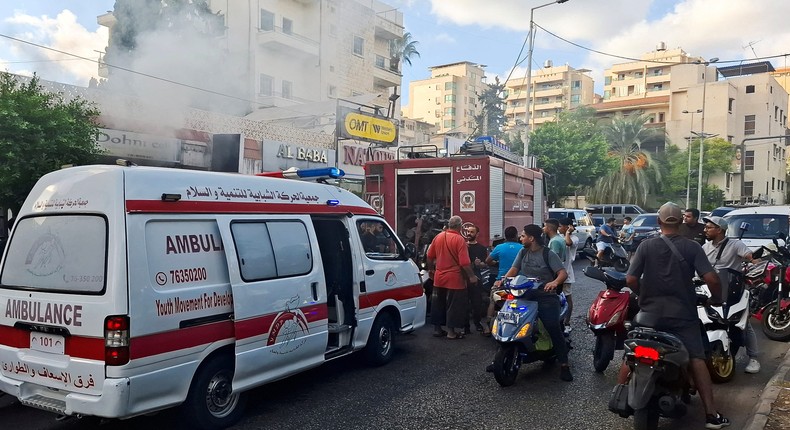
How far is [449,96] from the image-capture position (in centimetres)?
7912

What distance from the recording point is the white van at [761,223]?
1064 cm

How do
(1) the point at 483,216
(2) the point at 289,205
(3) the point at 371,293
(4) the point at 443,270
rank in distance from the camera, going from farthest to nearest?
1. (1) the point at 483,216
2. (4) the point at 443,270
3. (3) the point at 371,293
4. (2) the point at 289,205

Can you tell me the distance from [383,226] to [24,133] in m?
5.41

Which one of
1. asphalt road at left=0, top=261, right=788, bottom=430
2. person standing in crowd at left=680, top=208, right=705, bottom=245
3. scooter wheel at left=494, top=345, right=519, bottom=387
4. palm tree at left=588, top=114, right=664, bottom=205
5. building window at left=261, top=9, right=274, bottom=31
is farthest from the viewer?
palm tree at left=588, top=114, right=664, bottom=205

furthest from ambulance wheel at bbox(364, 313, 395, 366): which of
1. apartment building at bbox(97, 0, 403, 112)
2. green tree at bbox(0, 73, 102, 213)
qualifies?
apartment building at bbox(97, 0, 403, 112)

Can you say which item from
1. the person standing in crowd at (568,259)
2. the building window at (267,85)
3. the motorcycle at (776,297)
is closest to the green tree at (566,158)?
the building window at (267,85)

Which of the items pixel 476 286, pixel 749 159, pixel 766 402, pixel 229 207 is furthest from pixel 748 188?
pixel 229 207

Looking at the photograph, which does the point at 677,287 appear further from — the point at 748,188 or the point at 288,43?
the point at 748,188

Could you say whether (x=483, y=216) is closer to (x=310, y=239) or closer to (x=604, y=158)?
(x=310, y=239)

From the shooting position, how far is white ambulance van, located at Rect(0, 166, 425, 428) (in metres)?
3.72

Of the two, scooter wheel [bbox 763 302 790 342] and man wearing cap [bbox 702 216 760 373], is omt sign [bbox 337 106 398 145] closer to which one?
man wearing cap [bbox 702 216 760 373]

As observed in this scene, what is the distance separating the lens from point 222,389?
4.44 metres

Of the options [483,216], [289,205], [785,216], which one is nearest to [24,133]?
[289,205]

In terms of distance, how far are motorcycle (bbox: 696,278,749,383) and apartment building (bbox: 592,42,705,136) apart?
56454 millimetres
